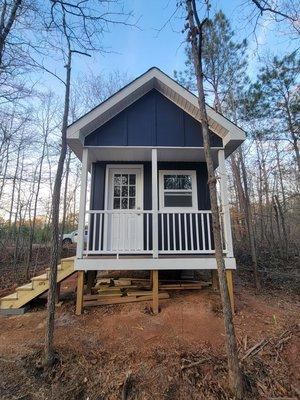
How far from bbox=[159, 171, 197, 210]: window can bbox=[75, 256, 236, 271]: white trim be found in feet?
6.87

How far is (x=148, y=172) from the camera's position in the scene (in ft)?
26.2

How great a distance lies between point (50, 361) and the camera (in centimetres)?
421

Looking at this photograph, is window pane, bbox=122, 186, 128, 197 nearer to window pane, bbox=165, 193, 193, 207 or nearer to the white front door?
the white front door

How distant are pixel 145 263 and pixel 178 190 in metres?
2.78

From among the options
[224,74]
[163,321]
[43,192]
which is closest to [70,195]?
[43,192]

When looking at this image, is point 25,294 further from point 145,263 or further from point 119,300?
point 145,263

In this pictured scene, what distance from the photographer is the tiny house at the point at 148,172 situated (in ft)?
19.9

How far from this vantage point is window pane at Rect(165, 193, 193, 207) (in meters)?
7.80

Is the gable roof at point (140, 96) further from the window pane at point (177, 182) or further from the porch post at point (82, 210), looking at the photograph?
the window pane at point (177, 182)

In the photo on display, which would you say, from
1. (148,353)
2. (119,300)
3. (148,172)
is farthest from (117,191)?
(148,353)

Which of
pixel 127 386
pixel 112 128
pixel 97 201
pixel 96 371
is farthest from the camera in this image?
pixel 97 201

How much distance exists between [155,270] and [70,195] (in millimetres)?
17738

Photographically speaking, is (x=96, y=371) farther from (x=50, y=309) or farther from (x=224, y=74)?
(x=224, y=74)

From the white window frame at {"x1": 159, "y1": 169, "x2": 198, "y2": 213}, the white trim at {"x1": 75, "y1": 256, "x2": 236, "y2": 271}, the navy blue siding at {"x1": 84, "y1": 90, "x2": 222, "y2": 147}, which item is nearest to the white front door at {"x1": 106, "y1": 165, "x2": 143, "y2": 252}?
the white window frame at {"x1": 159, "y1": 169, "x2": 198, "y2": 213}
